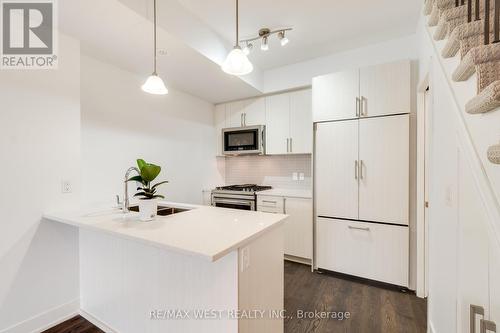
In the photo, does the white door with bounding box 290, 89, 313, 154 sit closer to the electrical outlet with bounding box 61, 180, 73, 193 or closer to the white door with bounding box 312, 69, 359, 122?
the white door with bounding box 312, 69, 359, 122

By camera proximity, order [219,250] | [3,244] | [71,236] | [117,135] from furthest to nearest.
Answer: [117,135] → [71,236] → [3,244] → [219,250]

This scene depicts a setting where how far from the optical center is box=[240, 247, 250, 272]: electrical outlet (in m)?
1.22

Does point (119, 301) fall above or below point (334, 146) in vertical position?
below

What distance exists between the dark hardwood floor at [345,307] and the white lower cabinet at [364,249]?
0.15 metres

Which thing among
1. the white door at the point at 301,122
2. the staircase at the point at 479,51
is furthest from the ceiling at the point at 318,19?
the staircase at the point at 479,51

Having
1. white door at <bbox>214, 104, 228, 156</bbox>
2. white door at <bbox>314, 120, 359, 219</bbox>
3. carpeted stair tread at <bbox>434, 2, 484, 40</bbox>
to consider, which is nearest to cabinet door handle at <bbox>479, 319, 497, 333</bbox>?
carpeted stair tread at <bbox>434, 2, 484, 40</bbox>

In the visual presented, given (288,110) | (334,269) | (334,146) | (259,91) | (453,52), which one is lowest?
(334,269)

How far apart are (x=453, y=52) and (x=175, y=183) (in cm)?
306

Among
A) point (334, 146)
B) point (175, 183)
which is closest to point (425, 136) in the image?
Result: point (334, 146)

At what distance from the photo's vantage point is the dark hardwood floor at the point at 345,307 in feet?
5.98

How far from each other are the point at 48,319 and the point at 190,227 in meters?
1.58

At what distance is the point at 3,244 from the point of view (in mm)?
1613

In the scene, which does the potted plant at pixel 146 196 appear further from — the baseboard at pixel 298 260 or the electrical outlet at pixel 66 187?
the baseboard at pixel 298 260

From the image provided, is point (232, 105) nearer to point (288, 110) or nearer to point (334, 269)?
point (288, 110)
